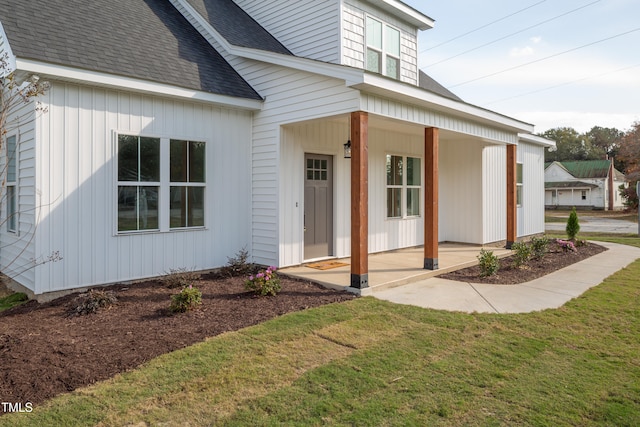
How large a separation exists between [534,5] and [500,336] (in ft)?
53.7

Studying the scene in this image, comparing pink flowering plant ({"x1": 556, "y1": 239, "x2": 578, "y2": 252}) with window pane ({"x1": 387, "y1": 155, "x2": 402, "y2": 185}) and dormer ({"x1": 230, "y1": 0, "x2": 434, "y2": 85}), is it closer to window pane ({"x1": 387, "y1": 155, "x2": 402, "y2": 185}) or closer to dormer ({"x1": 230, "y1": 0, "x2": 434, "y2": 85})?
window pane ({"x1": 387, "y1": 155, "x2": 402, "y2": 185})

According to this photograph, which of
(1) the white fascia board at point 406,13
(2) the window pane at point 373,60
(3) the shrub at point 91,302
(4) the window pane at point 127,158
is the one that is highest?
(1) the white fascia board at point 406,13

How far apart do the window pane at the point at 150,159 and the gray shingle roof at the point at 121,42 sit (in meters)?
1.03

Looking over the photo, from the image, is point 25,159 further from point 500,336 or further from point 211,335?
point 500,336

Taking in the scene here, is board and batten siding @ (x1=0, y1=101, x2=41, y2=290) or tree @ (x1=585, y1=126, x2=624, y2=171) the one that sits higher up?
tree @ (x1=585, y1=126, x2=624, y2=171)

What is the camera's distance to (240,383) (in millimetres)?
3500

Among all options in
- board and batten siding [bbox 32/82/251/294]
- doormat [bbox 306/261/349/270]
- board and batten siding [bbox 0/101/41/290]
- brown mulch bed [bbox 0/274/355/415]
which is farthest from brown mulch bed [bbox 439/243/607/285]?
board and batten siding [bbox 0/101/41/290]

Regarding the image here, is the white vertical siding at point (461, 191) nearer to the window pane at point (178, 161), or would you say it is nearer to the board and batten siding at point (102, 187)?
the board and batten siding at point (102, 187)

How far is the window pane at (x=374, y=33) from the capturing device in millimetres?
9383

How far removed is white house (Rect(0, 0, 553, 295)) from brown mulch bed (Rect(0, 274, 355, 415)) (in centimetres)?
76

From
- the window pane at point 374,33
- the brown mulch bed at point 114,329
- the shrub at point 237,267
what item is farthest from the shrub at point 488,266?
the window pane at point 374,33

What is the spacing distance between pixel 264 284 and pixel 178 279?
4.95ft

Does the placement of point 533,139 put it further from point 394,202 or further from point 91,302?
point 91,302

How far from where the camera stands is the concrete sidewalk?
5848 mm
